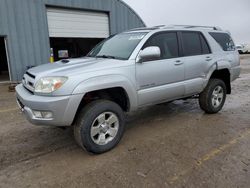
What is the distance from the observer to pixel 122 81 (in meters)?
3.35

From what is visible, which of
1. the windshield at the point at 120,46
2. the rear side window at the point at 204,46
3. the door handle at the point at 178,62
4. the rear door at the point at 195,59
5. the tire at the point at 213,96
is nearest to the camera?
the windshield at the point at 120,46

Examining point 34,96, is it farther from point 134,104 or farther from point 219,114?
point 219,114

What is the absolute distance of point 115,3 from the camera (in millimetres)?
13062

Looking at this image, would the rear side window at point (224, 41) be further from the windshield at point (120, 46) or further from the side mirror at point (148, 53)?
the side mirror at point (148, 53)

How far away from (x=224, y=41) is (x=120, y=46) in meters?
2.80

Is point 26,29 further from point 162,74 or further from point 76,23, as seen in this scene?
point 162,74

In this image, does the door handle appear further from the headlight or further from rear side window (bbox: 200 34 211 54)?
the headlight

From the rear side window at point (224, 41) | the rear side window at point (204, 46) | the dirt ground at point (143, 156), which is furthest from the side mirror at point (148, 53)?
the rear side window at point (224, 41)

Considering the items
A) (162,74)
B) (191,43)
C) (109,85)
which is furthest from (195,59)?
(109,85)

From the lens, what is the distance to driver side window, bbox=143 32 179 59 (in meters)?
4.04

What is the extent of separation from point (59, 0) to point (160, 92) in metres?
9.32

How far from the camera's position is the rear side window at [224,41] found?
16.8 feet

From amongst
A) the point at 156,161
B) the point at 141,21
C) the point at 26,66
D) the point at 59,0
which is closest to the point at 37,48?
the point at 26,66

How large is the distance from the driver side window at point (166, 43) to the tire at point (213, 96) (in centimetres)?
130
